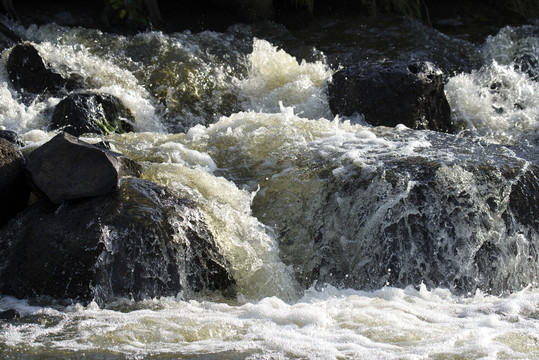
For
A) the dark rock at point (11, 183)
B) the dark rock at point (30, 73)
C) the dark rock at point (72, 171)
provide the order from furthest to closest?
the dark rock at point (30, 73) < the dark rock at point (11, 183) < the dark rock at point (72, 171)

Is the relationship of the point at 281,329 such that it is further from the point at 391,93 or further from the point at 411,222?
the point at 391,93

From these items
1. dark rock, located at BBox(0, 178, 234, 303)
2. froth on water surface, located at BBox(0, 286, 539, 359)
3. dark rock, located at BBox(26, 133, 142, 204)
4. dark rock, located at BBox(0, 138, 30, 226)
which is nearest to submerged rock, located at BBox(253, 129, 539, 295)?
froth on water surface, located at BBox(0, 286, 539, 359)

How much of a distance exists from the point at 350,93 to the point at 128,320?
454 centimetres

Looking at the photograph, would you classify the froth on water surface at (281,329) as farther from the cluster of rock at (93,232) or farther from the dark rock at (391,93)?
the dark rock at (391,93)

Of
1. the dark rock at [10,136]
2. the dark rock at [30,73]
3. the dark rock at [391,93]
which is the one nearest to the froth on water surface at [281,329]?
the dark rock at [10,136]

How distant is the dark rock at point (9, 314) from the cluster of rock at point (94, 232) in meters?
0.31

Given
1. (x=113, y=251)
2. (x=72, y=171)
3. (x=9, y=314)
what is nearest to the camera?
(x=9, y=314)

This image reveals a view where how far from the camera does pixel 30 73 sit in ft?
24.5

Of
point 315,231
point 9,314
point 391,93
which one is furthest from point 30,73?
point 9,314

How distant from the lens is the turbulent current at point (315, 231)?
11.4 feet

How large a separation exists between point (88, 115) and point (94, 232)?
2.63 m

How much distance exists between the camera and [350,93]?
7.62 metres

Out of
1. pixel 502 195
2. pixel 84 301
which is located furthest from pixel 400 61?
pixel 84 301

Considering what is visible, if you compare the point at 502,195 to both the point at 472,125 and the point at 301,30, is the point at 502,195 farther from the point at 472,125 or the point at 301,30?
the point at 301,30
